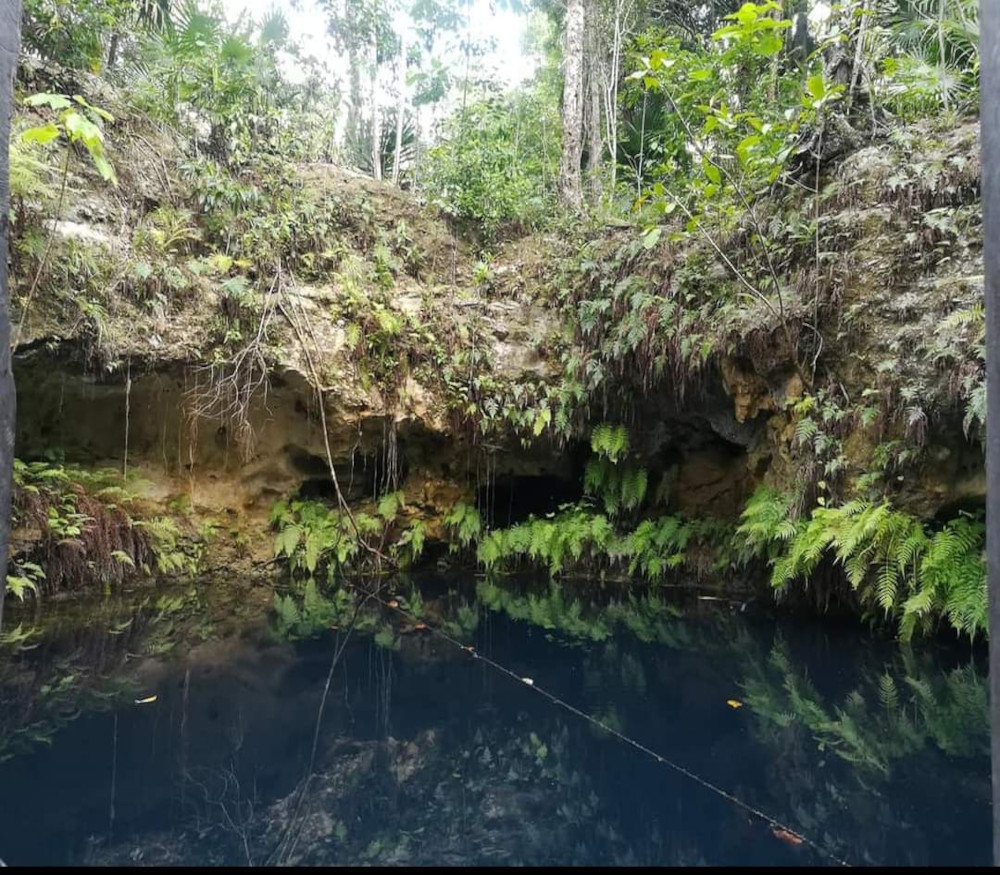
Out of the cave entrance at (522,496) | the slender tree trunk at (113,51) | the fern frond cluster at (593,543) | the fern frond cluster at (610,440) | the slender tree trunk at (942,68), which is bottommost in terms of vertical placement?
the fern frond cluster at (593,543)

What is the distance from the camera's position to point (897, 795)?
10.1 feet

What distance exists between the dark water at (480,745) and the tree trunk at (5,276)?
1706mm

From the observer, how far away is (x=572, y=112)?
31.1 ft

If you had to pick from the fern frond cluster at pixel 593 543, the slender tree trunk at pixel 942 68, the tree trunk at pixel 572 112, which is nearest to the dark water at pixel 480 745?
the fern frond cluster at pixel 593 543

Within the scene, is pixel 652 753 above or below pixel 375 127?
below

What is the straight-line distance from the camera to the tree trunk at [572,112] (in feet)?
30.7

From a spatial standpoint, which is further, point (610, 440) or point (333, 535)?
point (333, 535)

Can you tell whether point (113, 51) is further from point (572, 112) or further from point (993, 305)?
point (993, 305)

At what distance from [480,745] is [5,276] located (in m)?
3.08

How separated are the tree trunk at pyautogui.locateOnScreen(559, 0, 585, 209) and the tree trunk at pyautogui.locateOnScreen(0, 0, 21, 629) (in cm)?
822

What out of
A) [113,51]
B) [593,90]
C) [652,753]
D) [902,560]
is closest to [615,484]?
[902,560]

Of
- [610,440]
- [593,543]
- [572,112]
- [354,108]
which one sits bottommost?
[593,543]

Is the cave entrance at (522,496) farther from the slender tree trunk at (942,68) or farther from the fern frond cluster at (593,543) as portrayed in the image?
the slender tree trunk at (942,68)

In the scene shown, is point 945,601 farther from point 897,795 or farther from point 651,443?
point 651,443
